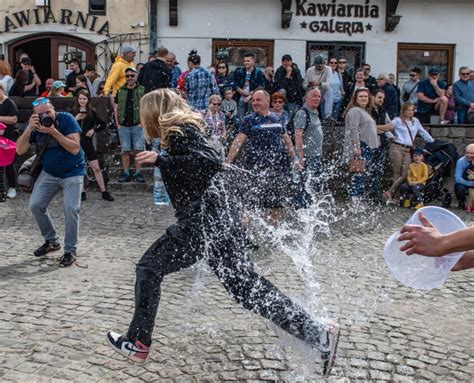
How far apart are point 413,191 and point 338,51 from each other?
7.31 m

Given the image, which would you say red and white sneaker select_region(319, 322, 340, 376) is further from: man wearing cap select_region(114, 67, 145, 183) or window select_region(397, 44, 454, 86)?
window select_region(397, 44, 454, 86)

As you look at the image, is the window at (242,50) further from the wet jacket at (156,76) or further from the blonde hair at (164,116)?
the blonde hair at (164,116)

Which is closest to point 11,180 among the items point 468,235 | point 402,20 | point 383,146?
point 383,146

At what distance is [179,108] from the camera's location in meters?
4.70

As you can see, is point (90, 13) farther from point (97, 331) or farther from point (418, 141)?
point (97, 331)

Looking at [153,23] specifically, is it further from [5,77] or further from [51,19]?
[5,77]

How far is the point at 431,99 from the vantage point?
49.1 feet

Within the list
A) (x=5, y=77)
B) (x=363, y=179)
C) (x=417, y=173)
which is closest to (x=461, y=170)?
(x=417, y=173)

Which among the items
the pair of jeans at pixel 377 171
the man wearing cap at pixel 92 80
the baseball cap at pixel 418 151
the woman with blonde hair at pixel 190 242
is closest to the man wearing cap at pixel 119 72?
the man wearing cap at pixel 92 80

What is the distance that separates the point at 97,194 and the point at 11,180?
1.49m

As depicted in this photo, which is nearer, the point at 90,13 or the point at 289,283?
the point at 289,283

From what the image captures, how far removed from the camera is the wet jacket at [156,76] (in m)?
12.6

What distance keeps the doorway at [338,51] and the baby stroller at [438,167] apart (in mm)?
5814

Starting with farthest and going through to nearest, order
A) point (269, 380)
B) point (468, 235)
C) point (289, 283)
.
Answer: point (289, 283) → point (269, 380) → point (468, 235)
